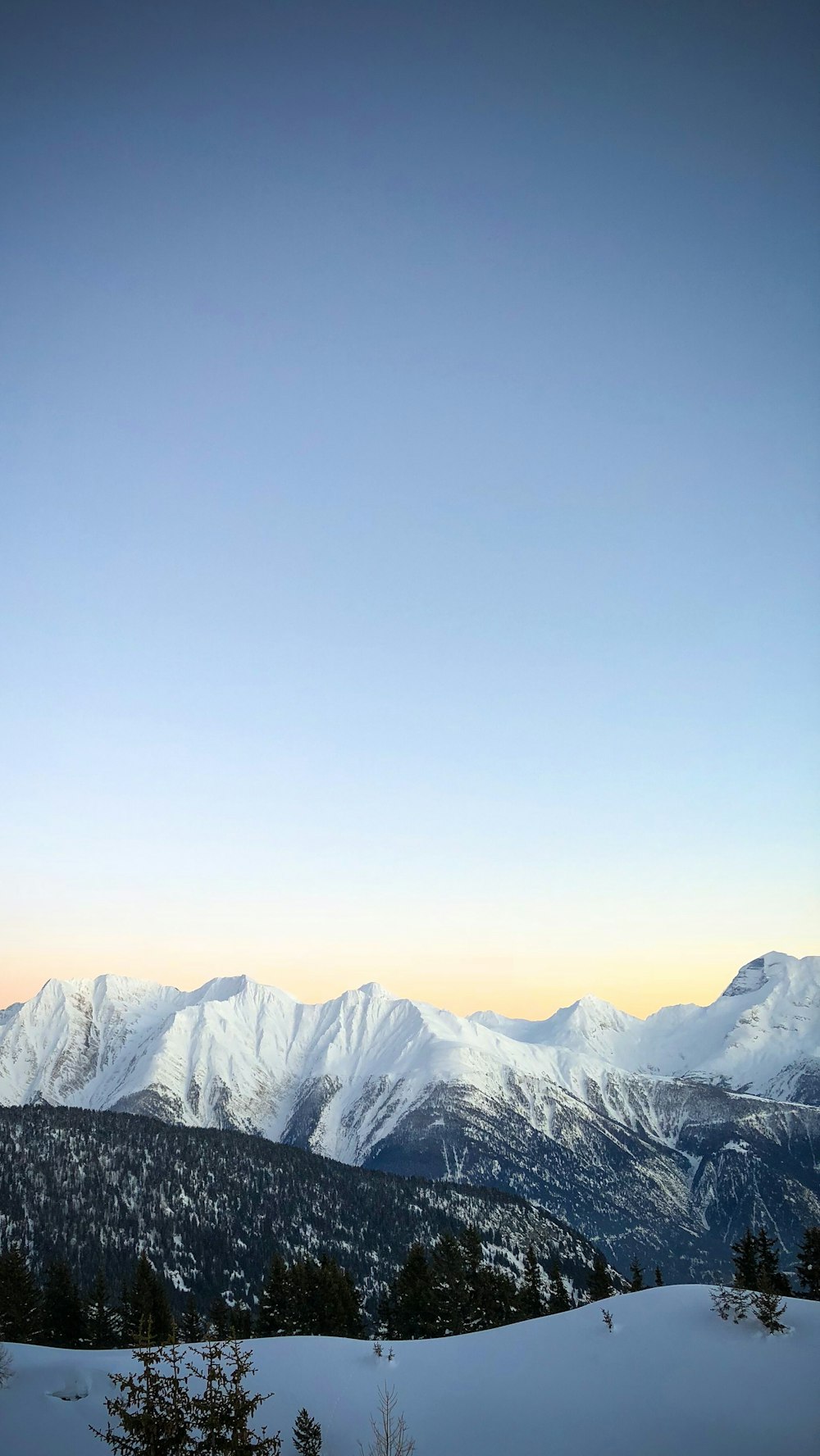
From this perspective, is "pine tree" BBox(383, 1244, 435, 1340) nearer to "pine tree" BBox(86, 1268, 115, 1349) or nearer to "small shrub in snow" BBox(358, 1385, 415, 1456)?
"pine tree" BBox(86, 1268, 115, 1349)

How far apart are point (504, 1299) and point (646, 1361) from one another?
44320 mm

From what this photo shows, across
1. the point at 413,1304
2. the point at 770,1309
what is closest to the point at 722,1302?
the point at 770,1309

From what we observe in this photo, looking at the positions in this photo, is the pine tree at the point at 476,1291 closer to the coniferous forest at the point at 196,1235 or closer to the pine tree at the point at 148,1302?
the pine tree at the point at 148,1302

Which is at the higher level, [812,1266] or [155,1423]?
[155,1423]

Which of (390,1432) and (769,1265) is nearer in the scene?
(390,1432)

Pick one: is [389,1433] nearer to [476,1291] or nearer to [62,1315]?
[476,1291]

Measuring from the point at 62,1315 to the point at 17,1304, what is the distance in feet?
29.2

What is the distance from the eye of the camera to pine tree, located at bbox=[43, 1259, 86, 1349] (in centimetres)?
6531

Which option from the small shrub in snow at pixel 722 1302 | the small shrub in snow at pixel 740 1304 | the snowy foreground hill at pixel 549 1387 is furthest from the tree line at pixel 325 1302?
the small shrub in snow at pixel 740 1304

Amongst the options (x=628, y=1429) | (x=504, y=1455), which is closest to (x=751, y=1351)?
(x=628, y=1429)

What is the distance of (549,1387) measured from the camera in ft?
100

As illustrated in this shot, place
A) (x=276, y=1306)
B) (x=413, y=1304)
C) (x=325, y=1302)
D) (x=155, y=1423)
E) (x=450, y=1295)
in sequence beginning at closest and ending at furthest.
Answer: (x=155, y=1423) < (x=450, y=1295) < (x=276, y=1306) < (x=325, y=1302) < (x=413, y=1304)

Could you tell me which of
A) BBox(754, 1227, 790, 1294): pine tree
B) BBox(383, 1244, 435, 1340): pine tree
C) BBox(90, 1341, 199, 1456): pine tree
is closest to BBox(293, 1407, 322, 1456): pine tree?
BBox(90, 1341, 199, 1456): pine tree

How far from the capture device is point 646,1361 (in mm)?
30750
